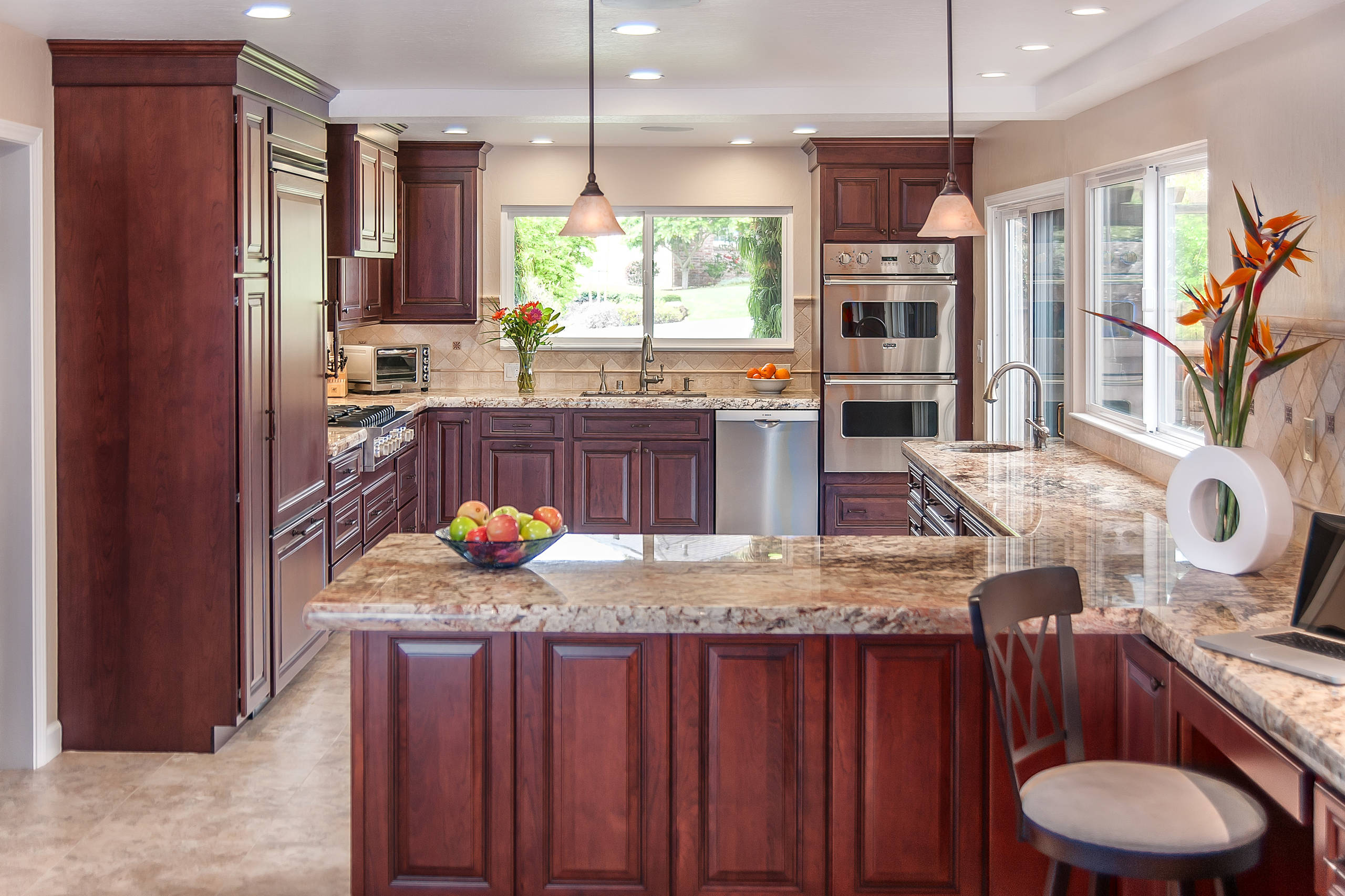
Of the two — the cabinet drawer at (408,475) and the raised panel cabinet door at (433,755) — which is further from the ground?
the cabinet drawer at (408,475)

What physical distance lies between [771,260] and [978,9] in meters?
3.56

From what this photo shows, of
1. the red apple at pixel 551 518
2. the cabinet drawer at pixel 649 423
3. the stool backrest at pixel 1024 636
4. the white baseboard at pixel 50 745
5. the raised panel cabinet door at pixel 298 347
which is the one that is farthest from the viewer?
the cabinet drawer at pixel 649 423

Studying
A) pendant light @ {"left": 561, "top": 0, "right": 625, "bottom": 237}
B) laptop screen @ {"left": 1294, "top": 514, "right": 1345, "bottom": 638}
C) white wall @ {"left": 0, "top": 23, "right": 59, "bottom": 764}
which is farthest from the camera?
white wall @ {"left": 0, "top": 23, "right": 59, "bottom": 764}

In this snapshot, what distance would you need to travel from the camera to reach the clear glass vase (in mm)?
6895

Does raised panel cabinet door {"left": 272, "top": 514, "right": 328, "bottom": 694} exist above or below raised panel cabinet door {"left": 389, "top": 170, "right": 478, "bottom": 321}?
below

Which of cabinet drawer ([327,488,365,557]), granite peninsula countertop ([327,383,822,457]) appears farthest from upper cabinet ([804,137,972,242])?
cabinet drawer ([327,488,365,557])

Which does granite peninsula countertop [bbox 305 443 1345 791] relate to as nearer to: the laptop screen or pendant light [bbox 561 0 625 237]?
the laptop screen

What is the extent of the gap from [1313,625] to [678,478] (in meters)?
4.50

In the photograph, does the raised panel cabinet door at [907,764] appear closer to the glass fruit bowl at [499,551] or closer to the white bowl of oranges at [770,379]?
the glass fruit bowl at [499,551]

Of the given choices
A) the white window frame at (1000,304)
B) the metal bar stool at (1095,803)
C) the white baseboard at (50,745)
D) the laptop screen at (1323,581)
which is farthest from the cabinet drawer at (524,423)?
the laptop screen at (1323,581)

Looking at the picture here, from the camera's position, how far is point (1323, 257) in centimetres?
300

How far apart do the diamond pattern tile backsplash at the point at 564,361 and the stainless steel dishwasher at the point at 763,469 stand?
0.64 metres

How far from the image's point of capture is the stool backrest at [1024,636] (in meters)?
1.93

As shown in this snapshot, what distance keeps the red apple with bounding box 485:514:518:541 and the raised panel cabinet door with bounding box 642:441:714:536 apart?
3.91m
